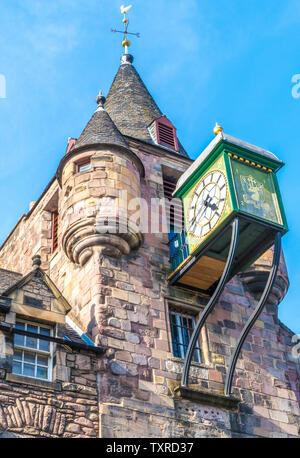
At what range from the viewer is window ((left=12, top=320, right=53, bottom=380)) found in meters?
12.3

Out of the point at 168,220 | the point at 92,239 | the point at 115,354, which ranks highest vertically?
the point at 168,220

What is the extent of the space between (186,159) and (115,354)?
6.70 meters

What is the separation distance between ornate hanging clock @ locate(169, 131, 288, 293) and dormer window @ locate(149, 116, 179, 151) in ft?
12.7

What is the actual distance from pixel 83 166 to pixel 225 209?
3.69 m

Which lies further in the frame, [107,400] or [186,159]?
[186,159]

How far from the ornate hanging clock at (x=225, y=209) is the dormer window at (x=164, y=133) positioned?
3.87 meters

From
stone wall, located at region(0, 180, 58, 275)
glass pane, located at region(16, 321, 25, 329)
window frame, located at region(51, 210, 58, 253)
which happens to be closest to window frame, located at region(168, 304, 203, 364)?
glass pane, located at region(16, 321, 25, 329)

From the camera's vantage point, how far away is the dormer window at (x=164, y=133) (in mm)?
19594

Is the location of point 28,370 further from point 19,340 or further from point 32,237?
point 32,237

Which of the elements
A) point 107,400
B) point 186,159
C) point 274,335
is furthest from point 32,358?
point 186,159

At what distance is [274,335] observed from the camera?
16.2 metres

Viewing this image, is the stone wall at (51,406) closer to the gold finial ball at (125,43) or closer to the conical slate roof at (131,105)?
the conical slate roof at (131,105)
